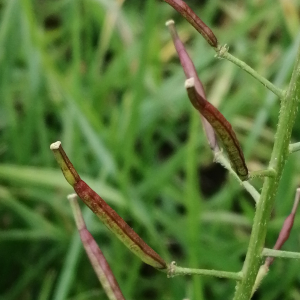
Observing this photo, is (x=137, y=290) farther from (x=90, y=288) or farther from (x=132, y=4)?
(x=132, y=4)

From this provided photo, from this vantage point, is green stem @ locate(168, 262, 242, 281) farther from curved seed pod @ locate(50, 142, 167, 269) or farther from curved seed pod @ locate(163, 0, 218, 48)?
curved seed pod @ locate(163, 0, 218, 48)

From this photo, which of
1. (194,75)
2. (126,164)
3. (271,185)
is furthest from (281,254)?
(126,164)

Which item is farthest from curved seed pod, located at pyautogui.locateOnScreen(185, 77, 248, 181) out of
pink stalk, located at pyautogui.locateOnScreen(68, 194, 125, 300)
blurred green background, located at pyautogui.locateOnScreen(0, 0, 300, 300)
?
blurred green background, located at pyautogui.locateOnScreen(0, 0, 300, 300)

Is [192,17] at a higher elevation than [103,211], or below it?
higher

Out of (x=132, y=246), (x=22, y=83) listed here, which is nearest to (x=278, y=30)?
(x=22, y=83)

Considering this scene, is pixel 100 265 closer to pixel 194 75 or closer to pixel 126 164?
pixel 194 75

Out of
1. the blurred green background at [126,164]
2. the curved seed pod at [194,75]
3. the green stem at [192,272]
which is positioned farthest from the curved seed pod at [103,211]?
the blurred green background at [126,164]

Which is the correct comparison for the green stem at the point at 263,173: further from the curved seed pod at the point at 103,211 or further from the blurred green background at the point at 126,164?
the blurred green background at the point at 126,164
